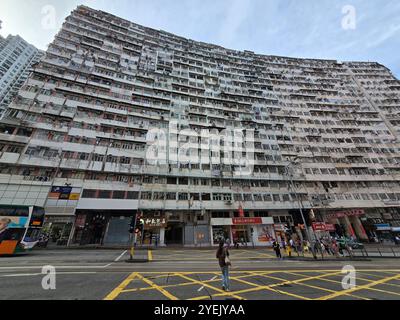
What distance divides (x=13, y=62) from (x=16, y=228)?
9692 centimetres

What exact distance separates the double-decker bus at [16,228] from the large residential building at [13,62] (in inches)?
2663

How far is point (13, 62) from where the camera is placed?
71.0 metres

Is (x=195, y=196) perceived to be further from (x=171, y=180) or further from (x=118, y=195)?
(x=118, y=195)

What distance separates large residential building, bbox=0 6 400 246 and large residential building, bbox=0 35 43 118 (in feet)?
163

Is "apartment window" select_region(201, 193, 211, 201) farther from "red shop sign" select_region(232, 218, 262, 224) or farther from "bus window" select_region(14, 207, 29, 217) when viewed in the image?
"bus window" select_region(14, 207, 29, 217)

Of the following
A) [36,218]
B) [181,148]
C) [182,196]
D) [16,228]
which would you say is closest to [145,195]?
[182,196]

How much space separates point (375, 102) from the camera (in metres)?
49.1

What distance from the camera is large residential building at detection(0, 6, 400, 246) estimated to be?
24.4m

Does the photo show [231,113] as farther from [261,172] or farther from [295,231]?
[295,231]

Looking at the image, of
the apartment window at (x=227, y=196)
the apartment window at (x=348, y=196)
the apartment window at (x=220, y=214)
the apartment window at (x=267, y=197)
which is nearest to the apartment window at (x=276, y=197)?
the apartment window at (x=267, y=197)

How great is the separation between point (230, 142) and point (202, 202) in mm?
14289

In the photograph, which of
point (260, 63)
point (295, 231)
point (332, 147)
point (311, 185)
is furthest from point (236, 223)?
point (260, 63)

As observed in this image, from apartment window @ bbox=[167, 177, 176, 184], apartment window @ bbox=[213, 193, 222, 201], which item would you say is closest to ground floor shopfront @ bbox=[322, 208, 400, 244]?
apartment window @ bbox=[213, 193, 222, 201]

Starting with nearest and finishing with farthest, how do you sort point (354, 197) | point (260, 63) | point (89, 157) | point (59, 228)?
1. point (59, 228)
2. point (89, 157)
3. point (354, 197)
4. point (260, 63)
